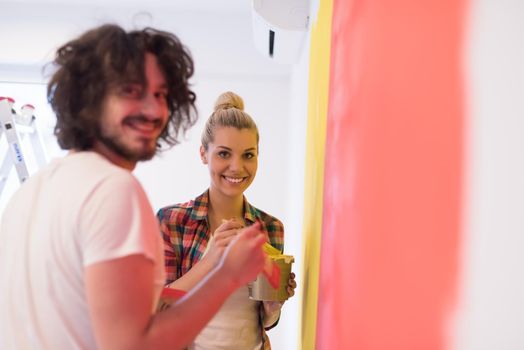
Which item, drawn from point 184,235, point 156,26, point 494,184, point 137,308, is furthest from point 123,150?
point 156,26

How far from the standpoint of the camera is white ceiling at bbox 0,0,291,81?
341cm

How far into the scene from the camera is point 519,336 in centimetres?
37

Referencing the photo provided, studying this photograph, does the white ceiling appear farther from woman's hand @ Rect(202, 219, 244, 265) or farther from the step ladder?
woman's hand @ Rect(202, 219, 244, 265)

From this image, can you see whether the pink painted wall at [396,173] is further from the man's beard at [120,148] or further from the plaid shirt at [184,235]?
the plaid shirt at [184,235]

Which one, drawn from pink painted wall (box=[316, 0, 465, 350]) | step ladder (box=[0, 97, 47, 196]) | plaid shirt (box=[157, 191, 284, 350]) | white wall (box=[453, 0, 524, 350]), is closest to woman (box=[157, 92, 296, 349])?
plaid shirt (box=[157, 191, 284, 350])

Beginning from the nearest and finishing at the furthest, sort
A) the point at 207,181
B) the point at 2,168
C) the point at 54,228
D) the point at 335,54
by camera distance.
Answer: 1. the point at 54,228
2. the point at 335,54
3. the point at 2,168
4. the point at 207,181

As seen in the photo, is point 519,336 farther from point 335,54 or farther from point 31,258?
point 335,54

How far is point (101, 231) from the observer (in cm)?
58

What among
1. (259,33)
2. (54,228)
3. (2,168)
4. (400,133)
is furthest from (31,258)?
(2,168)

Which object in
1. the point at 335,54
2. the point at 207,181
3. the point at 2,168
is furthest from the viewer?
the point at 207,181

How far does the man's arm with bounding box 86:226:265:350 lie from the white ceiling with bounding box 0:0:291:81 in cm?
295

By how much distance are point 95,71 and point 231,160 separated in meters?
0.80

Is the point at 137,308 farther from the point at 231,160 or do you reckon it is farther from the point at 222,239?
the point at 231,160

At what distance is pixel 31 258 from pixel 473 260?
50 centimetres
